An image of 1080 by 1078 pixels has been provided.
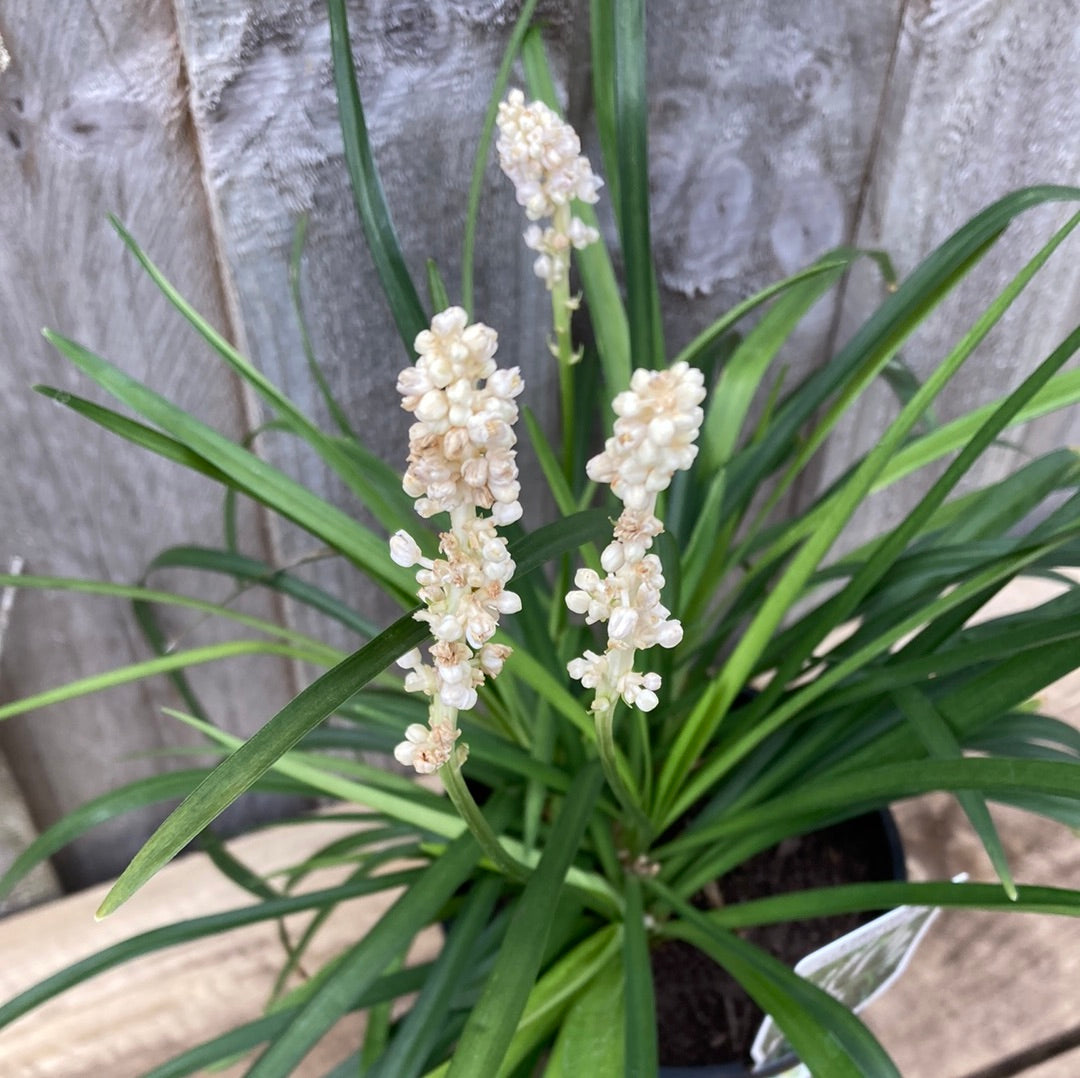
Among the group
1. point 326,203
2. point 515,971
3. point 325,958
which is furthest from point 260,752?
point 325,958

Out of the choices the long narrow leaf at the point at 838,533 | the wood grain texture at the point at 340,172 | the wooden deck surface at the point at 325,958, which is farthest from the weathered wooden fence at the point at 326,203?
the long narrow leaf at the point at 838,533

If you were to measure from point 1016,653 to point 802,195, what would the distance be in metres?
0.38

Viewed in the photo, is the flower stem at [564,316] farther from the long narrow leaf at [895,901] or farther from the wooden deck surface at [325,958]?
the wooden deck surface at [325,958]

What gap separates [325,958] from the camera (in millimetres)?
695

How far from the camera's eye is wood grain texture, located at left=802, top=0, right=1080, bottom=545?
619 millimetres

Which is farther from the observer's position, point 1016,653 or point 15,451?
point 15,451

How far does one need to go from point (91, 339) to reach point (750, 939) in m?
0.51

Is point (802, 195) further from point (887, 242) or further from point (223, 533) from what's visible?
point (223, 533)

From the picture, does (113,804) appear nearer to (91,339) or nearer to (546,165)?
(91,339)

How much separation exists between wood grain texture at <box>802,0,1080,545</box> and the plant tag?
0.42m

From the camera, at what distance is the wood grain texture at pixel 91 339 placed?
488 mm

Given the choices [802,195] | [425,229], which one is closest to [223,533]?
[425,229]

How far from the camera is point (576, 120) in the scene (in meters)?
0.63

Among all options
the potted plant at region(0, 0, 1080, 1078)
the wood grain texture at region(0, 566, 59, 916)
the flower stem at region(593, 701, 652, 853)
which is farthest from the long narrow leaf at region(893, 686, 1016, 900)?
the wood grain texture at region(0, 566, 59, 916)
